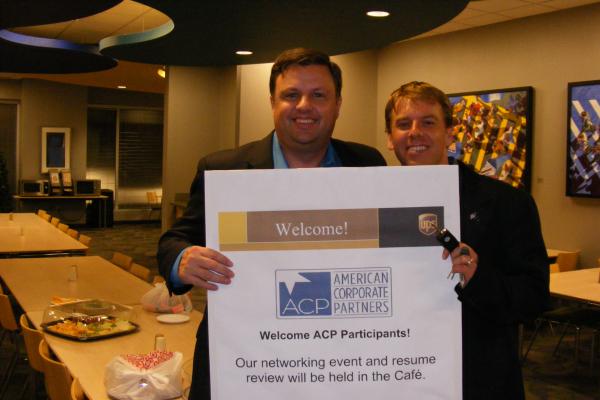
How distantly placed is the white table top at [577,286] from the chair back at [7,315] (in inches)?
147

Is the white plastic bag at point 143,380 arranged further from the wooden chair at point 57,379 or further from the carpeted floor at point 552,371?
the carpeted floor at point 552,371

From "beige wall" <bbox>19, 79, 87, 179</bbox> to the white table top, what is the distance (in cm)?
1342

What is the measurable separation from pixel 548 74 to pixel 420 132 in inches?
259

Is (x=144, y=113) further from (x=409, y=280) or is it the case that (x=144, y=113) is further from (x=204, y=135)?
(x=409, y=280)

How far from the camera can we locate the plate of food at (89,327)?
340 cm

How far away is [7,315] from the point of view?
4.47 m

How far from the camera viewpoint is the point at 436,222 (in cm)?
161

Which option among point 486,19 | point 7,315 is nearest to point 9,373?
point 7,315

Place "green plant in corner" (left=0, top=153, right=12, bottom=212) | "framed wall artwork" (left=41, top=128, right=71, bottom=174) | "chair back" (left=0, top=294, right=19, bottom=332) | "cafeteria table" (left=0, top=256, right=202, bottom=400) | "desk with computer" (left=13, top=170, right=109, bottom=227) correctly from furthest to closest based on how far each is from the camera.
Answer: "framed wall artwork" (left=41, top=128, right=71, bottom=174), "desk with computer" (left=13, top=170, right=109, bottom=227), "green plant in corner" (left=0, top=153, right=12, bottom=212), "chair back" (left=0, top=294, right=19, bottom=332), "cafeteria table" (left=0, top=256, right=202, bottom=400)

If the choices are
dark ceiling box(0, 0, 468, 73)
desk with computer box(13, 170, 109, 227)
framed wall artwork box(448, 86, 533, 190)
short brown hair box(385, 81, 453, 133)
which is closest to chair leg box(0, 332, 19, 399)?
dark ceiling box(0, 0, 468, 73)

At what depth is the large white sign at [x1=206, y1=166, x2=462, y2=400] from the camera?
1.60 m

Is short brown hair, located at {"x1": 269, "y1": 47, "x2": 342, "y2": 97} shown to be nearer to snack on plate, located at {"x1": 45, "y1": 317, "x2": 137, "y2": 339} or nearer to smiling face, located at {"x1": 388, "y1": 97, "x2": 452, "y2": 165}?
smiling face, located at {"x1": 388, "y1": 97, "x2": 452, "y2": 165}

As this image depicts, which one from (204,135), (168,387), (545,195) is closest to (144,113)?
(204,135)

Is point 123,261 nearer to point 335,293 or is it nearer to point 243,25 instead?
point 243,25
